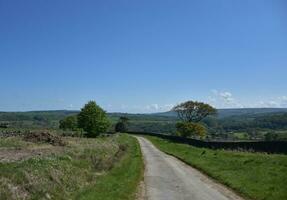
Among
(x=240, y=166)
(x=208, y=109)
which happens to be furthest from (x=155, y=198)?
(x=208, y=109)

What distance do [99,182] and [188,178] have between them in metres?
6.81

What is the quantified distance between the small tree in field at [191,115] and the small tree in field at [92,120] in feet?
62.8

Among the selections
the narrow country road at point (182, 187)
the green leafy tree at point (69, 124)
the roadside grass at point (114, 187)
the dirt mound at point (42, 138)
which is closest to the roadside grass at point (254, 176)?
the narrow country road at point (182, 187)

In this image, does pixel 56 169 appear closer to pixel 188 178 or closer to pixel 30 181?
pixel 30 181

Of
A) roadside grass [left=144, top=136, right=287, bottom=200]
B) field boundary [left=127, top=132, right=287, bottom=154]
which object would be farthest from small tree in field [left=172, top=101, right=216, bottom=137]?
roadside grass [left=144, top=136, right=287, bottom=200]

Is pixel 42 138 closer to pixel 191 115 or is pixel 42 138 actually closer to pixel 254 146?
pixel 254 146

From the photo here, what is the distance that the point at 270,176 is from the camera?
26.7 meters

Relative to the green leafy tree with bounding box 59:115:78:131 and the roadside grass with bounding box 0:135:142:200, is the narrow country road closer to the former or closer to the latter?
the roadside grass with bounding box 0:135:142:200

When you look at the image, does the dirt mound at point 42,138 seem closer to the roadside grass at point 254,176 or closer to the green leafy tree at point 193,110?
the roadside grass at point 254,176

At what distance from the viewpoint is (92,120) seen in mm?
117688

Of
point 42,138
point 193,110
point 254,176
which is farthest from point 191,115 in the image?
point 254,176

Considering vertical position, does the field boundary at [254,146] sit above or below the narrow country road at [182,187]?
above

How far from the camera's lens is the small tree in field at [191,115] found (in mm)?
121000

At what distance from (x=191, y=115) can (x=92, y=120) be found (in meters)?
28.1
